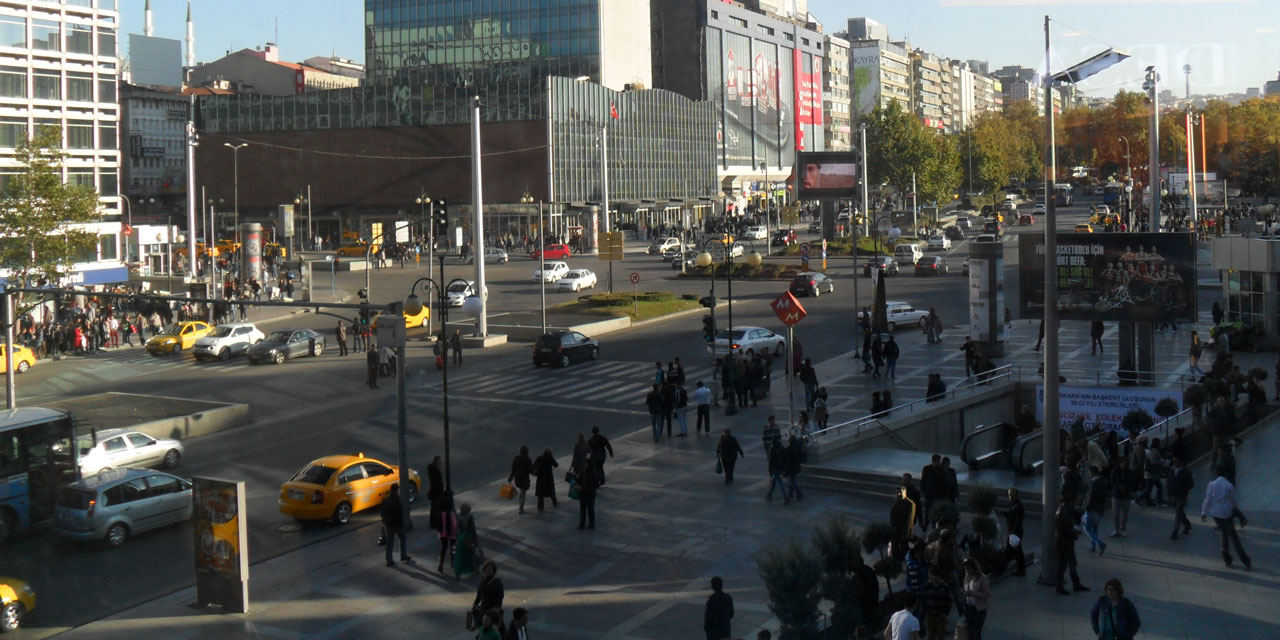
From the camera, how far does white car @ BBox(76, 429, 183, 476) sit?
2423 centimetres

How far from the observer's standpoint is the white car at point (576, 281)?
64.5 metres

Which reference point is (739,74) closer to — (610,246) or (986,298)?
(610,246)

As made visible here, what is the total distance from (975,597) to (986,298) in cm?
2627

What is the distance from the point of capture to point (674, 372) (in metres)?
31.1

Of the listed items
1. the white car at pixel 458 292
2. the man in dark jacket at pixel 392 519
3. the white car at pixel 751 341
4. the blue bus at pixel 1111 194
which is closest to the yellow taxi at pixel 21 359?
the white car at pixel 458 292

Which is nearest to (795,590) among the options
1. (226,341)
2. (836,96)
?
(226,341)

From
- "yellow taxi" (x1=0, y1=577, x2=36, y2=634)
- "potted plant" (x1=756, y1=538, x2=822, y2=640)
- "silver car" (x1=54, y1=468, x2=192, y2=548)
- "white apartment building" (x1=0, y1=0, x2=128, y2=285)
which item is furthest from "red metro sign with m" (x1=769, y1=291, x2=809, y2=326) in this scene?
"white apartment building" (x1=0, y1=0, x2=128, y2=285)

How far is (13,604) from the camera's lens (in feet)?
50.1

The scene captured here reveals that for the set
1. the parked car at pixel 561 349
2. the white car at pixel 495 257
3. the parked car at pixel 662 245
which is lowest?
the parked car at pixel 561 349

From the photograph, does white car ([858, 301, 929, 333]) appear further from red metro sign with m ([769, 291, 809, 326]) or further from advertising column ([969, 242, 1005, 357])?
red metro sign with m ([769, 291, 809, 326])

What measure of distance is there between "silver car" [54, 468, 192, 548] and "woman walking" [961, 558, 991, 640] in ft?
47.5

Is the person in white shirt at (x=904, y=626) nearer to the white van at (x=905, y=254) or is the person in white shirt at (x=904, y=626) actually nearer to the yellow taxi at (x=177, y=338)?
the yellow taxi at (x=177, y=338)

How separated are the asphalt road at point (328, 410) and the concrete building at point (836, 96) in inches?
4885

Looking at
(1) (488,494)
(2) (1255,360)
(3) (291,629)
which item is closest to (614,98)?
(2) (1255,360)
